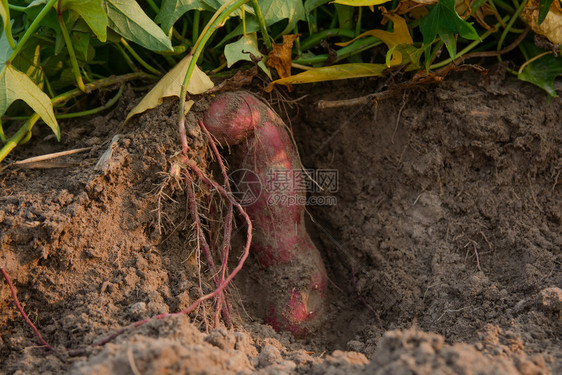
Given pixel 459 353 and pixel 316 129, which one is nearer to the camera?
pixel 459 353

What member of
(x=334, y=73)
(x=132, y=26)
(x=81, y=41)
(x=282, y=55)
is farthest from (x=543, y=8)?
(x=81, y=41)

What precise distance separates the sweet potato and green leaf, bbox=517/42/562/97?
80 cm

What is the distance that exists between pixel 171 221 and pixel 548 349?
0.98 m

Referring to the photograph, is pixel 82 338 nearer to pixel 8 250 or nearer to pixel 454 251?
pixel 8 250

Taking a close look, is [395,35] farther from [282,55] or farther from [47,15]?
[47,15]

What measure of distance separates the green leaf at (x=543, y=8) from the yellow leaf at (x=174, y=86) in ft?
3.28

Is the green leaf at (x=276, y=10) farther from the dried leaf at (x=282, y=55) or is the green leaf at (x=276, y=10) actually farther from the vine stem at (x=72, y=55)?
the vine stem at (x=72, y=55)

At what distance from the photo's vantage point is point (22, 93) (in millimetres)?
1285

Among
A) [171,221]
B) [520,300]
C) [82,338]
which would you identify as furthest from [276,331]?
[520,300]

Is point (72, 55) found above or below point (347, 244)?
above

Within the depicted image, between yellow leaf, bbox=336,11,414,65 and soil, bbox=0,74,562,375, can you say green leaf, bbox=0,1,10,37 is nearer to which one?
soil, bbox=0,74,562,375

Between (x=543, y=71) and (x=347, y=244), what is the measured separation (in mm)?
844

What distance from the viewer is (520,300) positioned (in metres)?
1.23

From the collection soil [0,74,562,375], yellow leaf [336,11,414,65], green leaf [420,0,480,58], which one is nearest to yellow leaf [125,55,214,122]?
soil [0,74,562,375]
